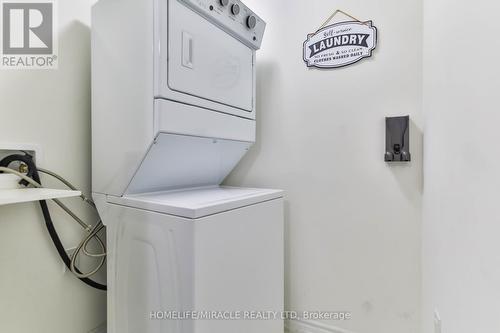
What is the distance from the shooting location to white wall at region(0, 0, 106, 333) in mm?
1161

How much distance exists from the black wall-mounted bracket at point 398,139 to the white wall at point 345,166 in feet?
0.17

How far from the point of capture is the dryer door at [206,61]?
1.15 metres

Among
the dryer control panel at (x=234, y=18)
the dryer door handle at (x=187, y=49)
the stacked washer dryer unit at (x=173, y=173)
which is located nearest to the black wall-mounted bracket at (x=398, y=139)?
the stacked washer dryer unit at (x=173, y=173)

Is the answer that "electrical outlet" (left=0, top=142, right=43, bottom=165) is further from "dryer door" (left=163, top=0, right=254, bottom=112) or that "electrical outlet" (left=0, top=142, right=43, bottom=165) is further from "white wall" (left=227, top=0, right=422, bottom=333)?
"white wall" (left=227, top=0, right=422, bottom=333)

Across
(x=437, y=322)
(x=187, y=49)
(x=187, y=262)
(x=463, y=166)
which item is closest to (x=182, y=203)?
(x=187, y=262)

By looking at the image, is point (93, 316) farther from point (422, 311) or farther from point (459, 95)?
point (459, 95)

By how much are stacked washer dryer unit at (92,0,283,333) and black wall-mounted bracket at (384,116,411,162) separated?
0.70m

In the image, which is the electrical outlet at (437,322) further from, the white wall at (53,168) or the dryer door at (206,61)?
the white wall at (53,168)

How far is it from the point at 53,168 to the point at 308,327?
5.79ft

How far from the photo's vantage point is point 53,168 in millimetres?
1307

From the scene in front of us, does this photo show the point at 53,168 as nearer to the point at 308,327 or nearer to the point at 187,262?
the point at 187,262

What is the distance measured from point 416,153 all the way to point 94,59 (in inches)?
69.2

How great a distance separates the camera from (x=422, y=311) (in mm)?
1389

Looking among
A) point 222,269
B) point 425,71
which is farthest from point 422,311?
point 425,71
